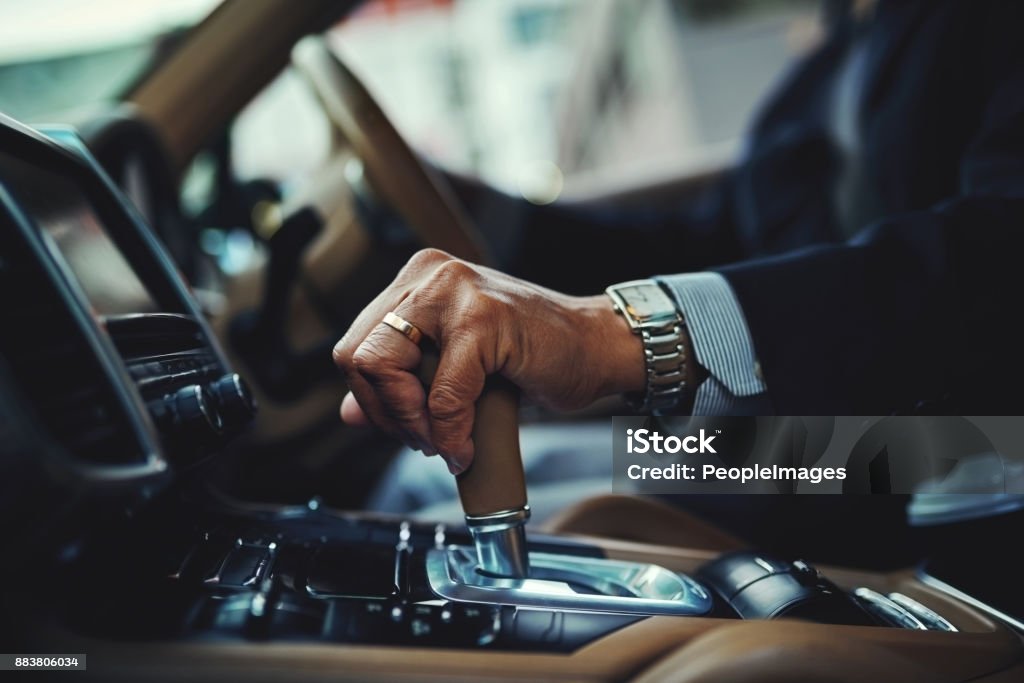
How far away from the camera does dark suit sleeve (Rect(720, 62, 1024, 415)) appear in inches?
22.4

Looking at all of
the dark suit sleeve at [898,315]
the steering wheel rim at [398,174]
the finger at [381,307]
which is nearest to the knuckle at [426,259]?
the finger at [381,307]

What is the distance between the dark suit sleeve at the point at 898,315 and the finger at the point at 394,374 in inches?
10.3

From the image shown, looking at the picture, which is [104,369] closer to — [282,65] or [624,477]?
[624,477]

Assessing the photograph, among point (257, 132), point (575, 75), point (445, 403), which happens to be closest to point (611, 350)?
point (445, 403)

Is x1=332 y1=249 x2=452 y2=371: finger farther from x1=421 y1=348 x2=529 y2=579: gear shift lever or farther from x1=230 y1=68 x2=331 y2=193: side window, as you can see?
x1=230 y1=68 x2=331 y2=193: side window

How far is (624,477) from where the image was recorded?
0.73 m

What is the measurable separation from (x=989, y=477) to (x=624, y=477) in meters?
0.31

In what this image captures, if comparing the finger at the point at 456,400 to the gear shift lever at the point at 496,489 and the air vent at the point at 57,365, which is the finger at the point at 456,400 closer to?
the gear shift lever at the point at 496,489

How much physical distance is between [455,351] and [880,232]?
38 centimetres

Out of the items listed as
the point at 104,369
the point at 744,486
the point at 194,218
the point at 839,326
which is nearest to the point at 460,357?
the point at 104,369

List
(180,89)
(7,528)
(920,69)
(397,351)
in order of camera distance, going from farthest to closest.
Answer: (180,89) < (920,69) < (397,351) < (7,528)

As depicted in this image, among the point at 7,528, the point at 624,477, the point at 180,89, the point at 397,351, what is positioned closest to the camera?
the point at 7,528

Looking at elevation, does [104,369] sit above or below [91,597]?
above

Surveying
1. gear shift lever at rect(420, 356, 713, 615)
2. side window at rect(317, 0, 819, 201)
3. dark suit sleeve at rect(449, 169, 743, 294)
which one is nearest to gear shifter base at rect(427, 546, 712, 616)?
gear shift lever at rect(420, 356, 713, 615)
